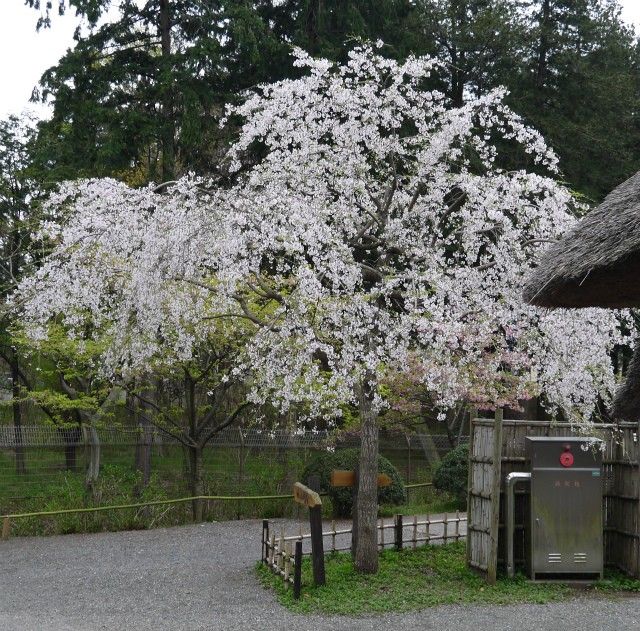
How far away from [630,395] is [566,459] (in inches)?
122

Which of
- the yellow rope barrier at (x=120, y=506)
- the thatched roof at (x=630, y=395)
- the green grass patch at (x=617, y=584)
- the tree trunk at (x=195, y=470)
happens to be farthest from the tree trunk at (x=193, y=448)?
the thatched roof at (x=630, y=395)

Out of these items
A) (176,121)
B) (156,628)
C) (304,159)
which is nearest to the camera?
(156,628)

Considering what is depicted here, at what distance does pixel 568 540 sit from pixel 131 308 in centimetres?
525

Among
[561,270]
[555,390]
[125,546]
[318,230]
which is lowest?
[125,546]

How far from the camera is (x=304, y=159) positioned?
30.5ft

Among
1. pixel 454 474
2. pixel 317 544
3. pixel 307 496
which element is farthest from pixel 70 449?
pixel 317 544

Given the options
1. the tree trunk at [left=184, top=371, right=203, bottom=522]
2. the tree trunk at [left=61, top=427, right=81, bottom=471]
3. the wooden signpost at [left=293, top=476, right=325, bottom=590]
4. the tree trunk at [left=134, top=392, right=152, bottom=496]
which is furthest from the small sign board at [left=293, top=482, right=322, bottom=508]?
the tree trunk at [left=134, top=392, right=152, bottom=496]

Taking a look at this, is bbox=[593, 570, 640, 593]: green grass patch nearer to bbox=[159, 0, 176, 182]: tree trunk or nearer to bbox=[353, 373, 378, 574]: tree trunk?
bbox=[353, 373, 378, 574]: tree trunk

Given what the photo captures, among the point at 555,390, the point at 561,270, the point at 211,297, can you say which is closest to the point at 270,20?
the point at 211,297

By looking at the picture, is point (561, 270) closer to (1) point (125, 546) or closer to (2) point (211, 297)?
(2) point (211, 297)

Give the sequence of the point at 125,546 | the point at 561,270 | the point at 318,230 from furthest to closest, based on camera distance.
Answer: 1. the point at 125,546
2. the point at 318,230
3. the point at 561,270

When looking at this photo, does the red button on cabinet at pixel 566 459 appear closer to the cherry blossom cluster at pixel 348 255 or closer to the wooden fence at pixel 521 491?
the wooden fence at pixel 521 491

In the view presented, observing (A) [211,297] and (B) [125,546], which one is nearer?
(A) [211,297]

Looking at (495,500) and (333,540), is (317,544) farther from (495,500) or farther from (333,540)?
(333,540)
